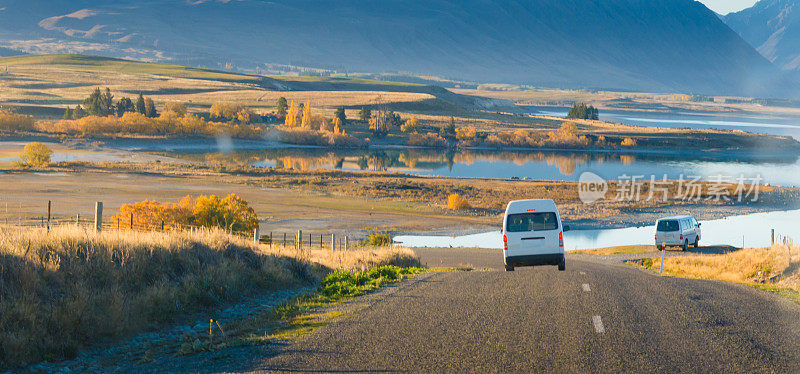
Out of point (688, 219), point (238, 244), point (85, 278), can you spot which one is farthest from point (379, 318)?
point (688, 219)

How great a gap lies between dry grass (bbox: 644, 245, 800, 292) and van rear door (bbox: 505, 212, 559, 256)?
607 centimetres

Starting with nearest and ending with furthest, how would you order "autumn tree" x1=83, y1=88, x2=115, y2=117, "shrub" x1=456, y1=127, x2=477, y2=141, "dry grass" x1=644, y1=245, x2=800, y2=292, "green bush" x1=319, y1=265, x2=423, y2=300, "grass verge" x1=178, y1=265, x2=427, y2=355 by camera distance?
"grass verge" x1=178, y1=265, x2=427, y2=355
"green bush" x1=319, y1=265, x2=423, y2=300
"dry grass" x1=644, y1=245, x2=800, y2=292
"autumn tree" x1=83, y1=88, x2=115, y2=117
"shrub" x1=456, y1=127, x2=477, y2=141

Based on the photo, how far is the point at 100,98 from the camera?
168500mm

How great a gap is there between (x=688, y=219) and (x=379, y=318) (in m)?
36.2

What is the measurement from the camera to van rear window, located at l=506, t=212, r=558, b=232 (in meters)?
22.3

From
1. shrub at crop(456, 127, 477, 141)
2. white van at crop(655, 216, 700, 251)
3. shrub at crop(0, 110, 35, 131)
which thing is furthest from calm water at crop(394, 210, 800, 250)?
shrub at crop(0, 110, 35, 131)

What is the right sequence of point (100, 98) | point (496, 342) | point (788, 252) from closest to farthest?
point (496, 342) → point (788, 252) → point (100, 98)

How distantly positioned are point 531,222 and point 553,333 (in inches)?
387

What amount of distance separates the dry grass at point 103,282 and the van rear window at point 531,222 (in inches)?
250

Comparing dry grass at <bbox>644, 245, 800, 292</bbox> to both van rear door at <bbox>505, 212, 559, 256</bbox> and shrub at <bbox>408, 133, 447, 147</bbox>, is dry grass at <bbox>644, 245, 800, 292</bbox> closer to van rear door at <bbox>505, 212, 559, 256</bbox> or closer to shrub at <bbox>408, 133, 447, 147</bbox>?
van rear door at <bbox>505, 212, 559, 256</bbox>

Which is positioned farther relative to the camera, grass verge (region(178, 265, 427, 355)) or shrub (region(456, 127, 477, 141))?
shrub (region(456, 127, 477, 141))

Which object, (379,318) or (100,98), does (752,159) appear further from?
(379,318)

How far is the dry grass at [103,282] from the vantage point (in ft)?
39.1

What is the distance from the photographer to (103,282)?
14.4m
